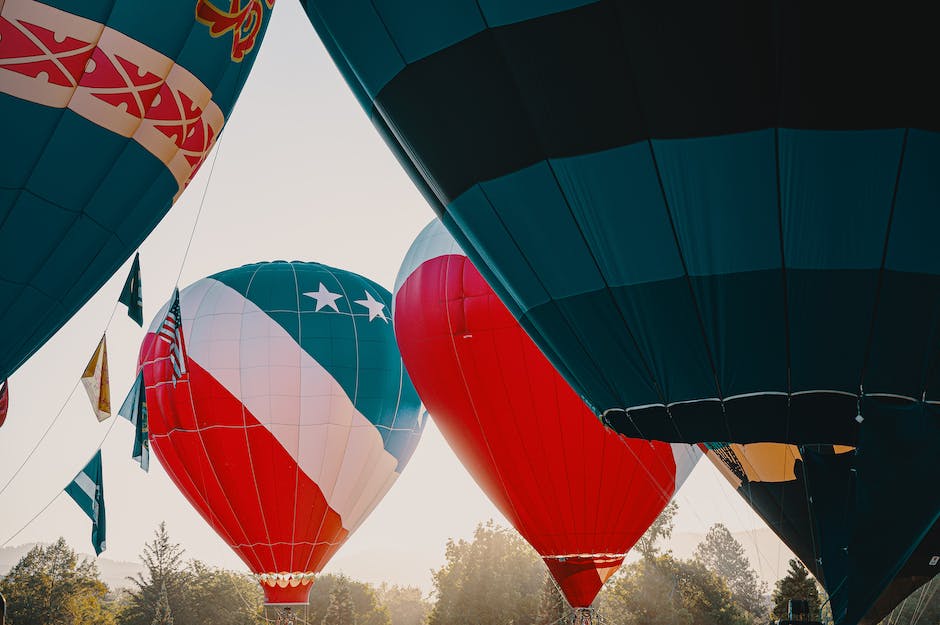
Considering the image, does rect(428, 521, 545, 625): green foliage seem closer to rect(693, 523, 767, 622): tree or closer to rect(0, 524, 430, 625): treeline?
rect(0, 524, 430, 625): treeline

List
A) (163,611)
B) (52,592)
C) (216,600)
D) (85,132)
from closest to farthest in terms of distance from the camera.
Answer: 1. (85,132)
2. (163,611)
3. (52,592)
4. (216,600)

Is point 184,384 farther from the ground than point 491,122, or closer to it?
farther from the ground

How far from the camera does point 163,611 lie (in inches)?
1308

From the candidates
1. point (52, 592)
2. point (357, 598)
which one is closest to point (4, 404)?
point (52, 592)

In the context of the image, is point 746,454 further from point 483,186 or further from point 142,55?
point 142,55

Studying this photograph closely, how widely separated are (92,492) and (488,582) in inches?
1045

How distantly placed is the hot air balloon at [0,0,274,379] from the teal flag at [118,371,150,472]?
2600mm

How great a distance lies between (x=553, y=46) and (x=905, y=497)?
3147 millimetres

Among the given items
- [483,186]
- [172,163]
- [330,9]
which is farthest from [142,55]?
[483,186]

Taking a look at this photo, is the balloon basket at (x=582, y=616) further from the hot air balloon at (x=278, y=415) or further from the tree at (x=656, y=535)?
the tree at (x=656, y=535)

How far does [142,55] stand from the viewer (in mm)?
6789

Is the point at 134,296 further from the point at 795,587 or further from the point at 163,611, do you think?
the point at 163,611

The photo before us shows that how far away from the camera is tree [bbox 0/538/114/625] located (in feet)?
108

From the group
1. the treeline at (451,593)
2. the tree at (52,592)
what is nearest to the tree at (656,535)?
the treeline at (451,593)
